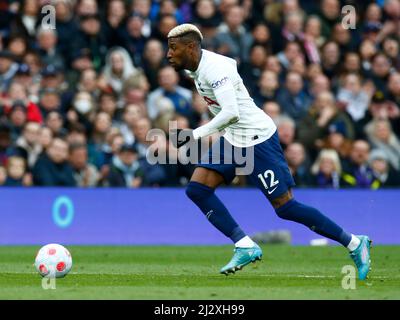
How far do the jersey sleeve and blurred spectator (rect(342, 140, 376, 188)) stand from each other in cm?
761

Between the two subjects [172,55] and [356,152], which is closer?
[172,55]

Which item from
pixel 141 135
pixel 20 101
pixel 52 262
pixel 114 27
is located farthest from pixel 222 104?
pixel 114 27

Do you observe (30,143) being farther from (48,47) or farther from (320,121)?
(320,121)

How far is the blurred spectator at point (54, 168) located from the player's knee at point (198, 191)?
597 cm

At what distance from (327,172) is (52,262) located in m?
8.07

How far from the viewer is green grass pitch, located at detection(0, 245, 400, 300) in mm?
8977

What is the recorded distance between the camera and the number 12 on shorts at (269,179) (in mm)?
10453

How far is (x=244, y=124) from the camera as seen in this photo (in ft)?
35.1

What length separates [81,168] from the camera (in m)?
16.6

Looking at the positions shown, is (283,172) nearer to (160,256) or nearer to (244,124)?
(244,124)

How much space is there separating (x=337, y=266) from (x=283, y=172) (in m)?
2.34

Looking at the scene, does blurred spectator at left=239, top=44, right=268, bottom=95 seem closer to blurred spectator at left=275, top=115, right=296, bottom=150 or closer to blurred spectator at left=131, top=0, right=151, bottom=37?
blurred spectator at left=275, top=115, right=296, bottom=150

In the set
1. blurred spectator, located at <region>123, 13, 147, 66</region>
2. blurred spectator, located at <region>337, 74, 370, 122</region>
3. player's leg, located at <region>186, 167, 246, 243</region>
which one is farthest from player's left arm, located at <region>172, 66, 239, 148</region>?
blurred spectator, located at <region>337, 74, 370, 122</region>
